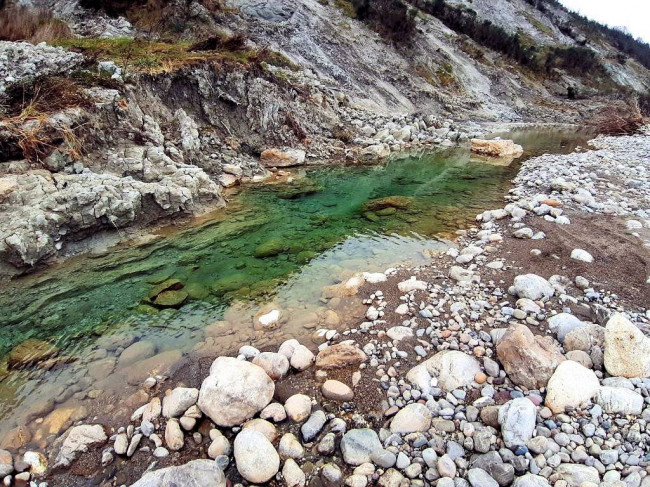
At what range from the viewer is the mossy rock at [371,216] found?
10.2 m

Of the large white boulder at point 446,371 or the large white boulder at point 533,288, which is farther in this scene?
the large white boulder at point 533,288

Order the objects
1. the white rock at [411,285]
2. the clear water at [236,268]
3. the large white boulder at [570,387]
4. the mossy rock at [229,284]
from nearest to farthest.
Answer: the large white boulder at [570,387]
the clear water at [236,268]
the white rock at [411,285]
the mossy rock at [229,284]

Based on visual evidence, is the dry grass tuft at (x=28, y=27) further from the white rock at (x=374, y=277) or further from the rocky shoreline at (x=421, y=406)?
the rocky shoreline at (x=421, y=406)

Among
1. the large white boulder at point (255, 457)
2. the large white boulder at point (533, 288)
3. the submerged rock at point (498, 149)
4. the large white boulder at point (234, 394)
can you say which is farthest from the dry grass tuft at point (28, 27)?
the submerged rock at point (498, 149)

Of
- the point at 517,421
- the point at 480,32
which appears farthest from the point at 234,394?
the point at 480,32

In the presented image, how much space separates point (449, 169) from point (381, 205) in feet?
22.9

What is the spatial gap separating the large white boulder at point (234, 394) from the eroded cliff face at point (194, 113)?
18.9 feet

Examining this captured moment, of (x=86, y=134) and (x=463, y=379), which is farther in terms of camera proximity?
(x=86, y=134)

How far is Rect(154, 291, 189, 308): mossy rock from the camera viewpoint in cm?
638

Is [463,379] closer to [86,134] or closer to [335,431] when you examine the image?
[335,431]

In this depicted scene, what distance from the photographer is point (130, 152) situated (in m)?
10.7

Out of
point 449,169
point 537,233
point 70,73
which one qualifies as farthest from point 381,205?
point 70,73

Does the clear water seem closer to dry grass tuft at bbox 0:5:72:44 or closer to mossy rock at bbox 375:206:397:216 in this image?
mossy rock at bbox 375:206:397:216

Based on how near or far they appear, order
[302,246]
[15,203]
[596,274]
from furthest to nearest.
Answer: [302,246]
[15,203]
[596,274]
